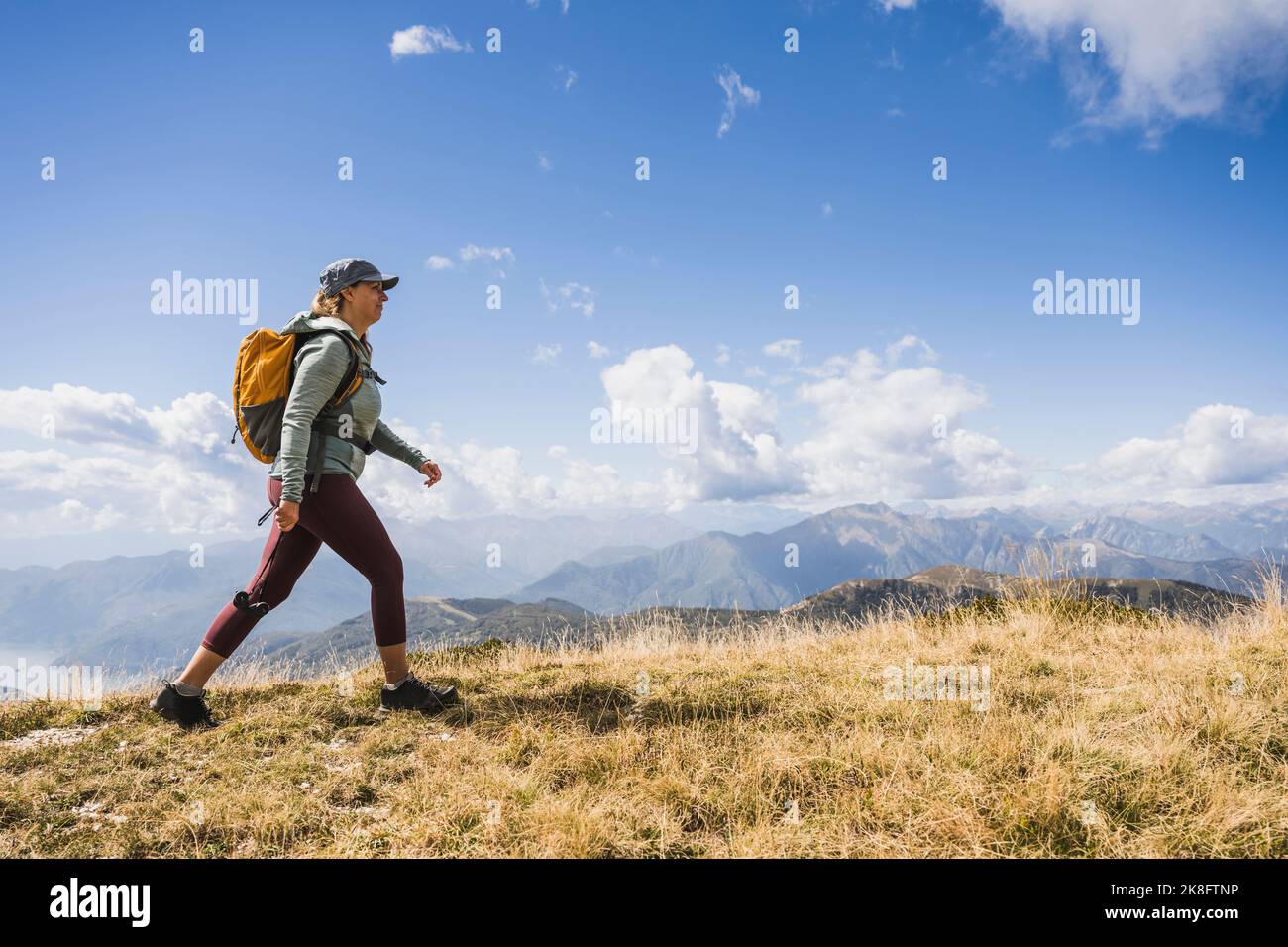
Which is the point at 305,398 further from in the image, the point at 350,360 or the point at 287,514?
the point at 287,514

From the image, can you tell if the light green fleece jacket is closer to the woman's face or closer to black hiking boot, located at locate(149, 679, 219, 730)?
the woman's face

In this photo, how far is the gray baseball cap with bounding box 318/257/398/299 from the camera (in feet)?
15.6

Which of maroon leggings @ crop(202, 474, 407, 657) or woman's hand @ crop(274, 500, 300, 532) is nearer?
woman's hand @ crop(274, 500, 300, 532)

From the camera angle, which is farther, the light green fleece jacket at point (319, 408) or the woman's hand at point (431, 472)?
the woman's hand at point (431, 472)

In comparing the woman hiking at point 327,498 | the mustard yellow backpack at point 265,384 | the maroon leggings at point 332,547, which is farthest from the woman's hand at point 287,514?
the mustard yellow backpack at point 265,384

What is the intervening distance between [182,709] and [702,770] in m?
3.92

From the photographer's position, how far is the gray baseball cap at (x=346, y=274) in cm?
475

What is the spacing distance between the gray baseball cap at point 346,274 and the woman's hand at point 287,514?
1.70 meters

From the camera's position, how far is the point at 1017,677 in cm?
502

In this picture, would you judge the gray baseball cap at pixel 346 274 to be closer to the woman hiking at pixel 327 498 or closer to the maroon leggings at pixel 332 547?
the woman hiking at pixel 327 498

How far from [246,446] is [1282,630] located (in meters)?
9.42

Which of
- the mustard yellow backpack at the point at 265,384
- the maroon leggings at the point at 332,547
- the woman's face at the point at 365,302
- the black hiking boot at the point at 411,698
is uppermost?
the woman's face at the point at 365,302

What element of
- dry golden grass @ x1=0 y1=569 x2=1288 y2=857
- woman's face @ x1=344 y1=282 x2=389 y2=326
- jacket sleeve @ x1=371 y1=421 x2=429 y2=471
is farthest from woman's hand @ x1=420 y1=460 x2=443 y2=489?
dry golden grass @ x1=0 y1=569 x2=1288 y2=857
